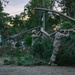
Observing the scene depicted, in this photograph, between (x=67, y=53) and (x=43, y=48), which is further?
(x=43, y=48)

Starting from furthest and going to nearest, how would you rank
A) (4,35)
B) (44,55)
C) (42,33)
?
(4,35) → (42,33) → (44,55)

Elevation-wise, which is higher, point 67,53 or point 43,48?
point 67,53

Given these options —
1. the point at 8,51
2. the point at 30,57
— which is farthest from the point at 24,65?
the point at 8,51

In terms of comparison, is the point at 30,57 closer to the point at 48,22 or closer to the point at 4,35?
the point at 4,35

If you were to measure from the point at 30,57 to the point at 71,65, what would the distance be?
97.7 inches

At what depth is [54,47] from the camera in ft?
44.9

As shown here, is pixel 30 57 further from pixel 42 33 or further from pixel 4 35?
pixel 4 35

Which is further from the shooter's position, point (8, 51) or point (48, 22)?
point (48, 22)

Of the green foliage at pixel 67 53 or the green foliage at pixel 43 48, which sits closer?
the green foliage at pixel 67 53

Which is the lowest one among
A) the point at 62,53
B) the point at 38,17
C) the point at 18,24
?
the point at 18,24

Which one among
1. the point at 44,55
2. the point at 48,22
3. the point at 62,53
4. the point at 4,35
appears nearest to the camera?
the point at 62,53

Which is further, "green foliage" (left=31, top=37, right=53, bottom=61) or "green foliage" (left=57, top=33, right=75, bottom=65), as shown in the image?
"green foliage" (left=31, top=37, right=53, bottom=61)

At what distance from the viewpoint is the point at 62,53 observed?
13680mm

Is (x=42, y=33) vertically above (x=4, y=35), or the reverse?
(x=42, y=33)
